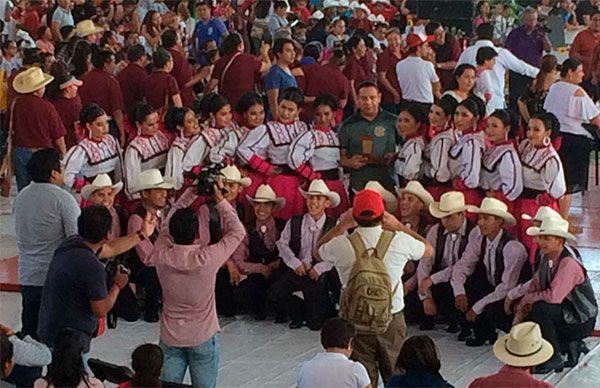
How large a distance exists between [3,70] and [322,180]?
502cm

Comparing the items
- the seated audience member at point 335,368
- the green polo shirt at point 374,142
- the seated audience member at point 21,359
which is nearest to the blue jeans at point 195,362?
the seated audience member at point 21,359

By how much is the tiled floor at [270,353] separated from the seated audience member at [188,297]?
1181 millimetres

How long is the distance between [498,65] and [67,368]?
7.84 metres

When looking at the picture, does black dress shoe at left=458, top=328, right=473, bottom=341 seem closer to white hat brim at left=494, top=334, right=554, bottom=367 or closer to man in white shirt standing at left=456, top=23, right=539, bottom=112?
white hat brim at left=494, top=334, right=554, bottom=367

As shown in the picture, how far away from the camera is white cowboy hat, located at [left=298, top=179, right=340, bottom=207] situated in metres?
8.45

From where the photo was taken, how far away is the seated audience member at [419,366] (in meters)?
5.30

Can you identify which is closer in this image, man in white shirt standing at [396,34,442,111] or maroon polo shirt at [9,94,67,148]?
maroon polo shirt at [9,94,67,148]

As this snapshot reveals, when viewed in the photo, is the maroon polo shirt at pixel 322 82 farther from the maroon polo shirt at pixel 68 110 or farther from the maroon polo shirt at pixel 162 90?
the maroon polo shirt at pixel 68 110

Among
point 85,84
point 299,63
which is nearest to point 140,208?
point 85,84

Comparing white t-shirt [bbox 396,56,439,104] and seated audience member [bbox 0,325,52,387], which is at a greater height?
white t-shirt [bbox 396,56,439,104]

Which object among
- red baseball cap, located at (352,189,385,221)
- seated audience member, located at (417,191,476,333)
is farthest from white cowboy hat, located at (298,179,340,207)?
red baseball cap, located at (352,189,385,221)

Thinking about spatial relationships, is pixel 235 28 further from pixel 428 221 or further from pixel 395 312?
pixel 395 312

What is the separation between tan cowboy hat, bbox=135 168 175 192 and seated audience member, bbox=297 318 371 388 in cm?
312

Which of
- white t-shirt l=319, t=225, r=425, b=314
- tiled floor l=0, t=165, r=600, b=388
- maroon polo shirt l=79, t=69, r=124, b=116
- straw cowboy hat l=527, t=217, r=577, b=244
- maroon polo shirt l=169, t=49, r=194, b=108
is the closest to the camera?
white t-shirt l=319, t=225, r=425, b=314
